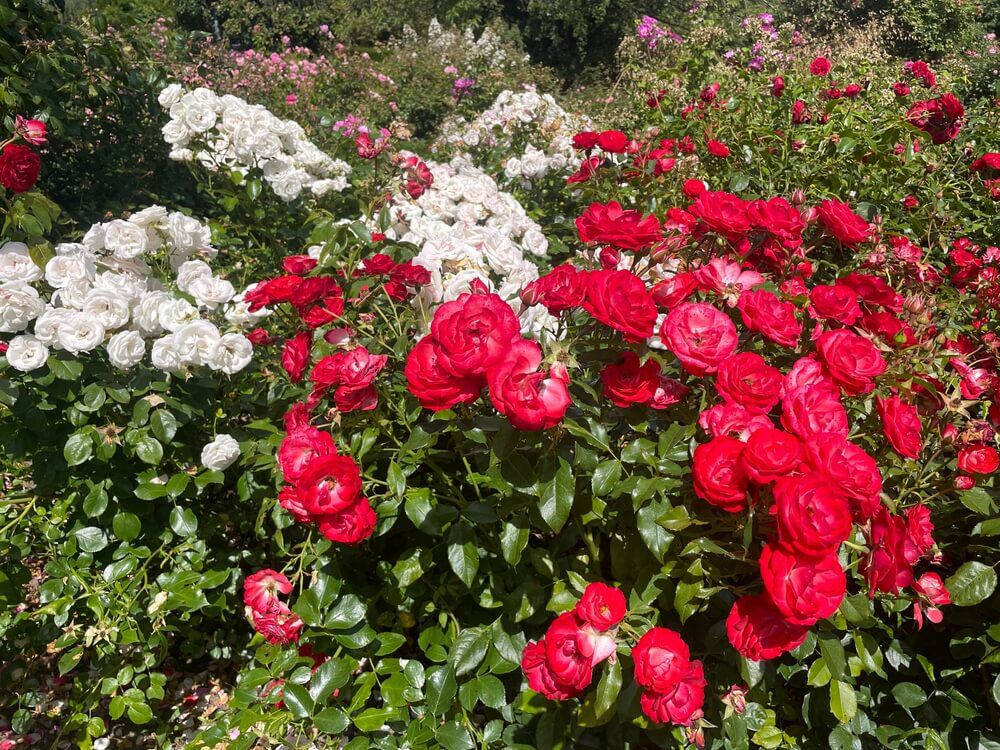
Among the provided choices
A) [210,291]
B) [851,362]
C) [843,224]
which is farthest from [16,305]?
[843,224]

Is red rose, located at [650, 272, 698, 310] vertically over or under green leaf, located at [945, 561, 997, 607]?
over

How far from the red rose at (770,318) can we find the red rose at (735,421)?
169 millimetres

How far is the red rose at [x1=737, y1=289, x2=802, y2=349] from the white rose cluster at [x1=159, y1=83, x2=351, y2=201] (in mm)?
1619

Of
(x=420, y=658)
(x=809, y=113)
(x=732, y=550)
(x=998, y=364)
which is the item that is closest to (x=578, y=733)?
(x=732, y=550)

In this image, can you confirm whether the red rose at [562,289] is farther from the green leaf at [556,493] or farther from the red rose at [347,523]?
the red rose at [347,523]

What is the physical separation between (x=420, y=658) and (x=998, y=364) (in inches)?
62.4

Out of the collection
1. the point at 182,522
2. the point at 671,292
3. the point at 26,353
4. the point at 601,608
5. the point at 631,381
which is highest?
the point at 671,292

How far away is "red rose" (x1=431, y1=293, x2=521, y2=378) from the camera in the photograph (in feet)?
2.97

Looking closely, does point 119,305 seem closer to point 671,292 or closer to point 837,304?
point 671,292

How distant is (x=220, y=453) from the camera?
4.87 ft

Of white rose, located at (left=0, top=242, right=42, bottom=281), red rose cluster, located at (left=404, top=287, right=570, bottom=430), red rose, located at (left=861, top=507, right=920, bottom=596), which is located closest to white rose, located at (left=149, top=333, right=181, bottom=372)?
white rose, located at (left=0, top=242, right=42, bottom=281)

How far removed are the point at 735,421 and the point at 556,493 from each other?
29cm

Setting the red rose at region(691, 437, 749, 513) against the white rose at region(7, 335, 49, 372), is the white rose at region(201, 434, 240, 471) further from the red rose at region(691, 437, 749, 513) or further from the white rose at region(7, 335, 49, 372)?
the red rose at region(691, 437, 749, 513)

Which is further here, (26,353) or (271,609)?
(26,353)
